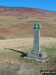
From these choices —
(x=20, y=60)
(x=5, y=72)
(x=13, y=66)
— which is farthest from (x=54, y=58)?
(x=5, y=72)

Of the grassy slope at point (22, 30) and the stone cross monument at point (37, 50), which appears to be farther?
the grassy slope at point (22, 30)

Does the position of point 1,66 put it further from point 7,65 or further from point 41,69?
point 41,69

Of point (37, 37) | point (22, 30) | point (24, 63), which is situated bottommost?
point (24, 63)

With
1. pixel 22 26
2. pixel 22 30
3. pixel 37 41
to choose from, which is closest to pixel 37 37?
pixel 37 41

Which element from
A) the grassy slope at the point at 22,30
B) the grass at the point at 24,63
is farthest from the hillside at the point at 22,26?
the grass at the point at 24,63

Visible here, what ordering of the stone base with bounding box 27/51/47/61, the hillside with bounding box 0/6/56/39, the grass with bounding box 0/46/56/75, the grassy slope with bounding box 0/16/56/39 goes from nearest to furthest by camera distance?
the grass with bounding box 0/46/56/75
the stone base with bounding box 27/51/47/61
the grassy slope with bounding box 0/16/56/39
the hillside with bounding box 0/6/56/39

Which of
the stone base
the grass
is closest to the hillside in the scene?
the grass

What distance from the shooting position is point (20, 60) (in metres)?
15.6

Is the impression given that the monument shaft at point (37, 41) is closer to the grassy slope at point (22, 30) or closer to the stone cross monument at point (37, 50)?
the stone cross monument at point (37, 50)

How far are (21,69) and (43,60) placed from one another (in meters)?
2.83

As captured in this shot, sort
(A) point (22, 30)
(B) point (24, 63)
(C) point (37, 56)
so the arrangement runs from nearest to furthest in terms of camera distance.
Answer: (B) point (24, 63) → (C) point (37, 56) → (A) point (22, 30)

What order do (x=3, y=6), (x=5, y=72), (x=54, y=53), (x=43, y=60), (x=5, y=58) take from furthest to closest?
(x=3, y=6)
(x=54, y=53)
(x=5, y=58)
(x=43, y=60)
(x=5, y=72)

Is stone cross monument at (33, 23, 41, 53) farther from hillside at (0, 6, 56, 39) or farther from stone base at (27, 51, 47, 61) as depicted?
hillside at (0, 6, 56, 39)

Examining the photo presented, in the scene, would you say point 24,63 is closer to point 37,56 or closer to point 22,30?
point 37,56
